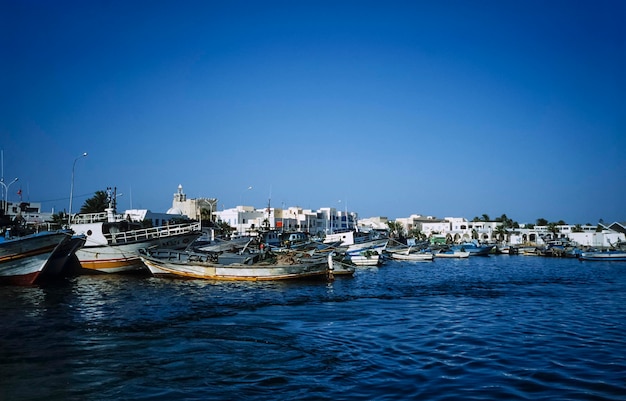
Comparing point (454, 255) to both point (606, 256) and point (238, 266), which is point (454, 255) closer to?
point (606, 256)

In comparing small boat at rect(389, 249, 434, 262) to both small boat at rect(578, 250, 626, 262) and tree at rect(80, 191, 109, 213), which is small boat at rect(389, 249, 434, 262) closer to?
small boat at rect(578, 250, 626, 262)

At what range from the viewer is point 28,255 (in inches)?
1112

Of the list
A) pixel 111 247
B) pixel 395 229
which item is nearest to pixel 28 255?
pixel 111 247

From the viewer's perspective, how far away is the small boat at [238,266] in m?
31.7

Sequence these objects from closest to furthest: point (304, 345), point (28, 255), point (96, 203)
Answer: point (304, 345) → point (28, 255) → point (96, 203)

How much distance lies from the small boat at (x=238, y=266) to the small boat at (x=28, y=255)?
672cm

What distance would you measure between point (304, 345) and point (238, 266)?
17.4m

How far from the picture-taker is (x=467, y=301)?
1030 inches

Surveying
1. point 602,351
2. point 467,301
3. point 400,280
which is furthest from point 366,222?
point 602,351

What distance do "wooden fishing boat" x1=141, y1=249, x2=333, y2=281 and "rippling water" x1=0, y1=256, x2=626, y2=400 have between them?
3.72 m

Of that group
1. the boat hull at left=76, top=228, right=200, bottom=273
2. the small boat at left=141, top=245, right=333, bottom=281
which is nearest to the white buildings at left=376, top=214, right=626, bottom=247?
the small boat at left=141, top=245, right=333, bottom=281

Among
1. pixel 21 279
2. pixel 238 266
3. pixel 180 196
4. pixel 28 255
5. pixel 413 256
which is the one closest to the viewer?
pixel 28 255

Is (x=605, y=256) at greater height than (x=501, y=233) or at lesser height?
lesser

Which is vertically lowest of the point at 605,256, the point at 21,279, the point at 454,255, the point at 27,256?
the point at 454,255
